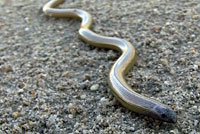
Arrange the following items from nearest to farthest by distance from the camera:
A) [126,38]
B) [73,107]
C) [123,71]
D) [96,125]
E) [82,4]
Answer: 1. [96,125]
2. [73,107]
3. [123,71]
4. [126,38]
5. [82,4]

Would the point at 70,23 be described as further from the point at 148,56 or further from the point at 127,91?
the point at 127,91

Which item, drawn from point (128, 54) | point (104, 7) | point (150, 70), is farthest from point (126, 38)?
point (104, 7)

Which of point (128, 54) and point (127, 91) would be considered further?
point (128, 54)

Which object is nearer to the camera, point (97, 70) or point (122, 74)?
point (122, 74)

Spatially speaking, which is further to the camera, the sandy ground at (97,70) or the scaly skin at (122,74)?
the sandy ground at (97,70)

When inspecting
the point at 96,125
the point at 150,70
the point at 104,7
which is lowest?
the point at 96,125

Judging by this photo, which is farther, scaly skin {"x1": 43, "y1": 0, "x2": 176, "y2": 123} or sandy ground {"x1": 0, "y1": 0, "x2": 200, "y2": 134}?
sandy ground {"x1": 0, "y1": 0, "x2": 200, "y2": 134}

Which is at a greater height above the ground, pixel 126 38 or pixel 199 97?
pixel 126 38

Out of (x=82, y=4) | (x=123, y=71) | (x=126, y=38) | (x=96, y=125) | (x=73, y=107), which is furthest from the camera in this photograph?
(x=82, y=4)
